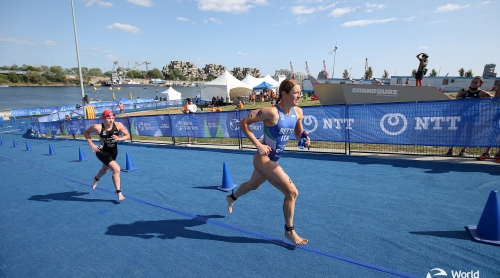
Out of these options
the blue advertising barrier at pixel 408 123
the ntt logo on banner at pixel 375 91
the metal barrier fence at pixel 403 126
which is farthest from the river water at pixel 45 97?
the blue advertising barrier at pixel 408 123

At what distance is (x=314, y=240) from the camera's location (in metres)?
3.52

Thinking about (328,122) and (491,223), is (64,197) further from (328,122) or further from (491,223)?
(491,223)

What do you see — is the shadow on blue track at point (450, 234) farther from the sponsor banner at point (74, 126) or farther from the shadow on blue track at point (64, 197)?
the sponsor banner at point (74, 126)

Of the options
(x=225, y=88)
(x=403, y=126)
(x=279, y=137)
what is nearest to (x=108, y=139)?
(x=279, y=137)

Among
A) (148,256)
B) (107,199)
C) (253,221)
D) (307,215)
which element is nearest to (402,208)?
(307,215)

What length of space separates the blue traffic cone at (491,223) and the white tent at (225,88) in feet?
107

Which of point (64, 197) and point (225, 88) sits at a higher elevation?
point (225, 88)

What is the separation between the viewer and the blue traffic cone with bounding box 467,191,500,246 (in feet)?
10.4

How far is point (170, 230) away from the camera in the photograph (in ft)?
13.5

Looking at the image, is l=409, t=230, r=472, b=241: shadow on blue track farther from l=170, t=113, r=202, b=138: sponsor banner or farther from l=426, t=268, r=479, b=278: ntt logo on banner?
l=170, t=113, r=202, b=138: sponsor banner

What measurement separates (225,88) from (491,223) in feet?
108

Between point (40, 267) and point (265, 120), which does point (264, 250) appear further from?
point (40, 267)

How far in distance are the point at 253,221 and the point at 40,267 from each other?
2.98 metres

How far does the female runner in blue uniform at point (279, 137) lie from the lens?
10.5 ft
